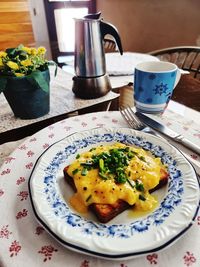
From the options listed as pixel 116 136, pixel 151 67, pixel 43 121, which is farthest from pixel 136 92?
pixel 43 121

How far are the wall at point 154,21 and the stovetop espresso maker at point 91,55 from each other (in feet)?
4.46

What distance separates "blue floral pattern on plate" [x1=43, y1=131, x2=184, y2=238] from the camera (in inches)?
14.2

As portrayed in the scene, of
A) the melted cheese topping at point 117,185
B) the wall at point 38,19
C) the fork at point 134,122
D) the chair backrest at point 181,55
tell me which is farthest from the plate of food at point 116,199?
the wall at point 38,19

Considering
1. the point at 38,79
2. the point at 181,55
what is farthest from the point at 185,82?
the point at 38,79

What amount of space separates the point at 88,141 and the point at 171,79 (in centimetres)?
32

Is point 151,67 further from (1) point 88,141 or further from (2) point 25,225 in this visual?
(2) point 25,225

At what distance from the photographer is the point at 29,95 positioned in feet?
2.33

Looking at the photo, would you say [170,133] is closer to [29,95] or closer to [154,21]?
[29,95]

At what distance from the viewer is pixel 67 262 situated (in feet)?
1.09

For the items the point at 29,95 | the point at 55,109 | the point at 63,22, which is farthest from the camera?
the point at 63,22

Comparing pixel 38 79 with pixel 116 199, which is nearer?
pixel 116 199

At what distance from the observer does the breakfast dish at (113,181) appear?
0.40 m

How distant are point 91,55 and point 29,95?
0.88ft

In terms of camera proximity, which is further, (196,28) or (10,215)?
(196,28)
